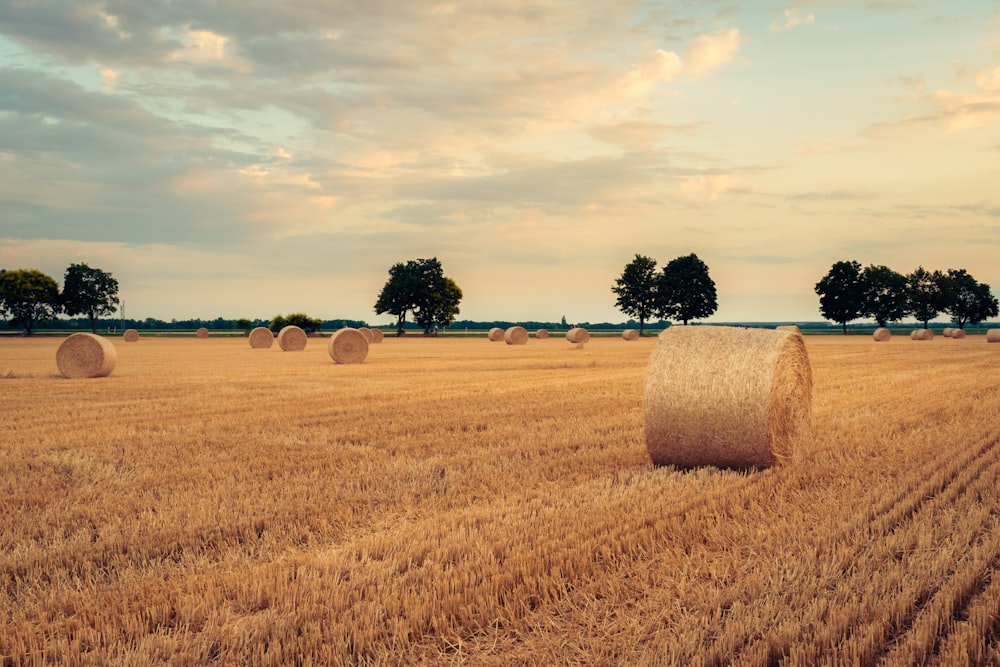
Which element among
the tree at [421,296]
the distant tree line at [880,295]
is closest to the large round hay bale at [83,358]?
the tree at [421,296]

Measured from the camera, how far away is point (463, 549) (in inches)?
206

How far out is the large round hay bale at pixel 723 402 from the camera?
8.30 m

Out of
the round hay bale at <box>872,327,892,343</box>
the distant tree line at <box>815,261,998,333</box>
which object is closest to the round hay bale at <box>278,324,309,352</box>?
the round hay bale at <box>872,327,892,343</box>

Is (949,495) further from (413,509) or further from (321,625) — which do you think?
(321,625)

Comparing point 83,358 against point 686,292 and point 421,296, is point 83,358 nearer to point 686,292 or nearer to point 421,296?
point 421,296

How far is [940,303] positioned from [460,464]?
349 feet

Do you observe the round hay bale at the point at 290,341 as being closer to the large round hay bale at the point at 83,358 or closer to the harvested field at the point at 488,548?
the large round hay bale at the point at 83,358

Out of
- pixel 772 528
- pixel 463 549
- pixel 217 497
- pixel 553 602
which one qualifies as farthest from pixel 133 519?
pixel 772 528

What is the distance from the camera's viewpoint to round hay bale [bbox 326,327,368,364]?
28312 mm

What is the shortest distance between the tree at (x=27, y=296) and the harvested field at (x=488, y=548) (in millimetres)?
83461

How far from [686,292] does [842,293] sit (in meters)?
20.9

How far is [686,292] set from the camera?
299ft

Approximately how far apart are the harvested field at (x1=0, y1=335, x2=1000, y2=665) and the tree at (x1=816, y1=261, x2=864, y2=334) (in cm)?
9129

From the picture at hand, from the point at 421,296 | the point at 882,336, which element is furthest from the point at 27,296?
the point at 882,336
